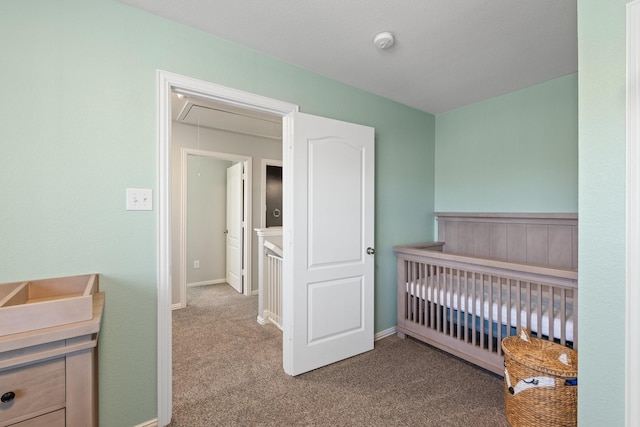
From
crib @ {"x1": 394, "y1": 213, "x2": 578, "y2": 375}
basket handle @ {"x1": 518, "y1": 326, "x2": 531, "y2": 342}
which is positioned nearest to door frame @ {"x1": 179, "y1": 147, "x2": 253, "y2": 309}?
crib @ {"x1": 394, "y1": 213, "x2": 578, "y2": 375}

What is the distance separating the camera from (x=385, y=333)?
286 cm

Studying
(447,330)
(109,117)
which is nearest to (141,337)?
(109,117)

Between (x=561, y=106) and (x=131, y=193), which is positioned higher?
(x=561, y=106)

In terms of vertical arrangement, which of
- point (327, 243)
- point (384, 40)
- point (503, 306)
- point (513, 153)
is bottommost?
point (503, 306)

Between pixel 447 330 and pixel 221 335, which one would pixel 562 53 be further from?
pixel 221 335

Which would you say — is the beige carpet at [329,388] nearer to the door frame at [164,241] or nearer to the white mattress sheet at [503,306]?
the door frame at [164,241]

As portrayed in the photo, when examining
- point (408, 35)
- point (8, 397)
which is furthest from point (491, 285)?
point (8, 397)

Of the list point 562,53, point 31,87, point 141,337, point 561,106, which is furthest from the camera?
point 561,106

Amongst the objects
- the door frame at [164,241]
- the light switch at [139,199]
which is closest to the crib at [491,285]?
the door frame at [164,241]

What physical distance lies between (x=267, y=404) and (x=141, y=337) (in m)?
0.89

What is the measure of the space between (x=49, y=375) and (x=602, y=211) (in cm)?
223

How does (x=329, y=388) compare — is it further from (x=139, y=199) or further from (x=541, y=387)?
(x=139, y=199)

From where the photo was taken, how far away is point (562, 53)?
2025mm

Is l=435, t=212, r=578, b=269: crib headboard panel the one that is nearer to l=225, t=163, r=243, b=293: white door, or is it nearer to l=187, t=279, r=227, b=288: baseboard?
l=225, t=163, r=243, b=293: white door
